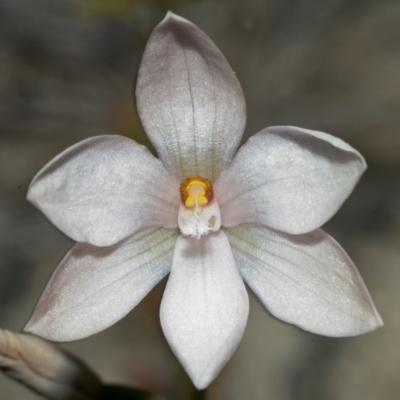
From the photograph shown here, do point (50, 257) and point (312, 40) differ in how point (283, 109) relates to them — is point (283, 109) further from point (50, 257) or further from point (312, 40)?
point (50, 257)

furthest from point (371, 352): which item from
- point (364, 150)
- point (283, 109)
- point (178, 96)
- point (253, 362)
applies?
point (178, 96)

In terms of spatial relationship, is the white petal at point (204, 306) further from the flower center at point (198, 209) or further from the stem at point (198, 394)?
the stem at point (198, 394)

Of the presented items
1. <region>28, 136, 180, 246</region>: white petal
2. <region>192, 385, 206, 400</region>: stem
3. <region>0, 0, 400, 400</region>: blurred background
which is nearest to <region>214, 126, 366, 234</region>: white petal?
<region>28, 136, 180, 246</region>: white petal

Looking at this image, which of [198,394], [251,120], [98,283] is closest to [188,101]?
[98,283]

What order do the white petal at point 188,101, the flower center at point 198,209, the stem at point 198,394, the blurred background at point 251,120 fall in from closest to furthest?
the white petal at point 188,101 → the flower center at point 198,209 → the stem at point 198,394 → the blurred background at point 251,120

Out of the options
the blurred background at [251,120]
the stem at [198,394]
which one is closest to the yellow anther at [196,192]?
the stem at [198,394]

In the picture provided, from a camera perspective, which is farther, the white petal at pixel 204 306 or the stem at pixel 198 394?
the stem at pixel 198 394

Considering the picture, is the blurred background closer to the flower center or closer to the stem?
the stem

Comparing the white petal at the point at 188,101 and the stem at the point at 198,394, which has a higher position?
the white petal at the point at 188,101
